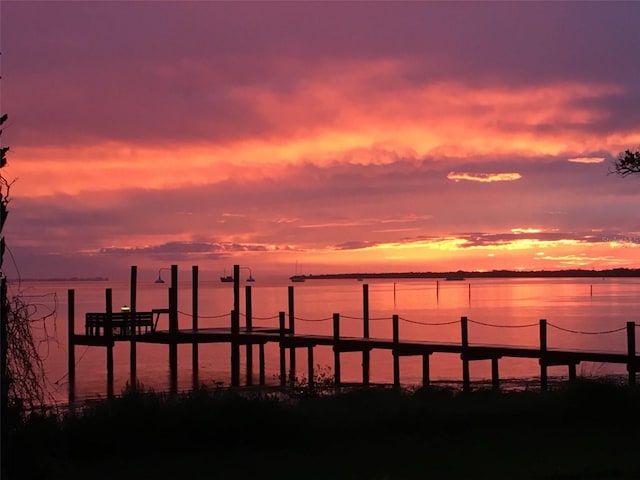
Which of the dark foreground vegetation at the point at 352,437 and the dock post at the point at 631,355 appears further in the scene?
the dock post at the point at 631,355

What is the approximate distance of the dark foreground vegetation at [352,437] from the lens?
11.2 m

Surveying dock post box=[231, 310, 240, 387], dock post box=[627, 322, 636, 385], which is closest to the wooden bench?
dock post box=[231, 310, 240, 387]

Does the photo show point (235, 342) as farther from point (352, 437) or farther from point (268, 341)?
point (352, 437)

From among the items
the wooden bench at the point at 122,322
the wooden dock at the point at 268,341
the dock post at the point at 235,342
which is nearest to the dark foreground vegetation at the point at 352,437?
the wooden dock at the point at 268,341

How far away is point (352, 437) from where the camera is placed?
13.3 metres

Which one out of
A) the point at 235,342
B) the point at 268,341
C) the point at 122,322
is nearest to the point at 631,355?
the point at 268,341

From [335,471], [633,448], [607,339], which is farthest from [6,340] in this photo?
[607,339]

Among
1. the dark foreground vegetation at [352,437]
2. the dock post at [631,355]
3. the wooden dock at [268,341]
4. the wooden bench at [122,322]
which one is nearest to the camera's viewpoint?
the dark foreground vegetation at [352,437]

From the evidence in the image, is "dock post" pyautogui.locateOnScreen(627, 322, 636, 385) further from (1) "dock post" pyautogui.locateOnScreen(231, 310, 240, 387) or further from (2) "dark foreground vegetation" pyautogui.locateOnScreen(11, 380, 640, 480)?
(1) "dock post" pyautogui.locateOnScreen(231, 310, 240, 387)

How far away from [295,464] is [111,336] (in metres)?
25.1

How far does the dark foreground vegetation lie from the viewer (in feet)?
36.7

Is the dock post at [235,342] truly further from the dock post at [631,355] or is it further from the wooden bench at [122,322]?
the dock post at [631,355]

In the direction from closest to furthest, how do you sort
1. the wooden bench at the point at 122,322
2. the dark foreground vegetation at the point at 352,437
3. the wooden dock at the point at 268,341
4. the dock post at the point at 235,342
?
1. the dark foreground vegetation at the point at 352,437
2. the wooden dock at the point at 268,341
3. the dock post at the point at 235,342
4. the wooden bench at the point at 122,322

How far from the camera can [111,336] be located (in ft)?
116
